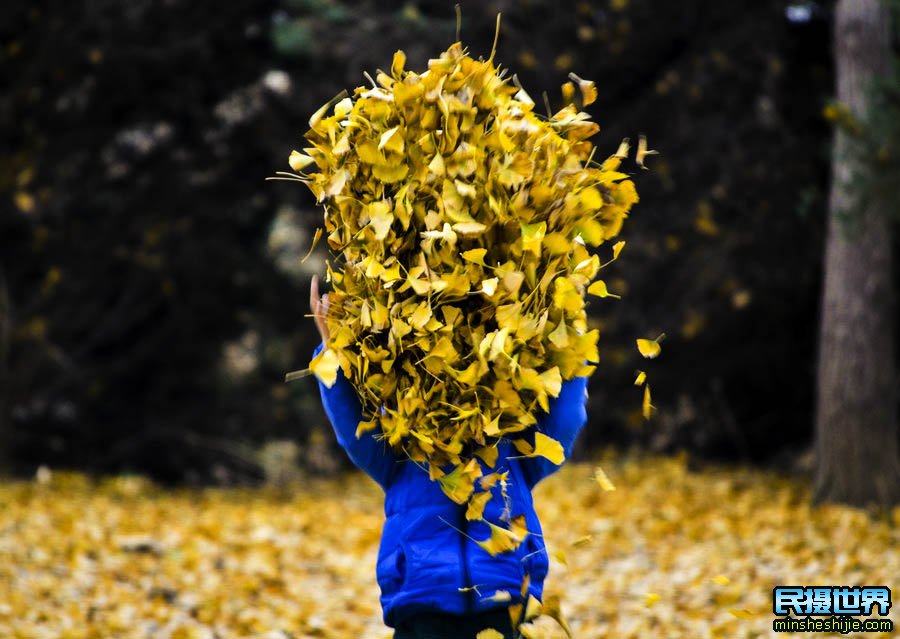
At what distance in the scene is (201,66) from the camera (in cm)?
868

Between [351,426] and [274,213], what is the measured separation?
7405 millimetres

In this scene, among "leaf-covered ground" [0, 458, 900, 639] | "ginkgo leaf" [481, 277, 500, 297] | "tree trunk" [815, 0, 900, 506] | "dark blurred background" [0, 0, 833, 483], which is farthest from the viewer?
"dark blurred background" [0, 0, 833, 483]

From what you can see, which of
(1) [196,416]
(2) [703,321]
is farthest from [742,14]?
(1) [196,416]

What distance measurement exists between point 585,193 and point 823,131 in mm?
6287

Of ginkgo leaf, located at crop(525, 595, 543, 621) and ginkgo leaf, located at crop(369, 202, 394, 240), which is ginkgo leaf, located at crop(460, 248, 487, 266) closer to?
ginkgo leaf, located at crop(369, 202, 394, 240)

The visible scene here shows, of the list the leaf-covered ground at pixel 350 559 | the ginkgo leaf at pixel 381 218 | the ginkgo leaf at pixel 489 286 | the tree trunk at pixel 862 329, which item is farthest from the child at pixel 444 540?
the tree trunk at pixel 862 329

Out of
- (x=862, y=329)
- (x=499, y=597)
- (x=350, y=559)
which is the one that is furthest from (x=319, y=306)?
(x=862, y=329)

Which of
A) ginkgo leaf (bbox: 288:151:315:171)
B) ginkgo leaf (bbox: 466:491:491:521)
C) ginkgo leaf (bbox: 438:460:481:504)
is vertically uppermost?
ginkgo leaf (bbox: 288:151:315:171)

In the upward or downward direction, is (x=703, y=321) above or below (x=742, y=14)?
below

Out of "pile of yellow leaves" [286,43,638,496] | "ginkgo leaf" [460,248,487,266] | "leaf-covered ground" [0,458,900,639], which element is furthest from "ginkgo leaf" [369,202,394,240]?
"leaf-covered ground" [0,458,900,639]

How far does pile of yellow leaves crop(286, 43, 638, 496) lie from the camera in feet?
7.29

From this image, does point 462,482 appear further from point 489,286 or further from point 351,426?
point 489,286

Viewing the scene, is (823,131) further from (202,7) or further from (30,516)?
(30,516)

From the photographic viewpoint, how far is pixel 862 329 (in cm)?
644
